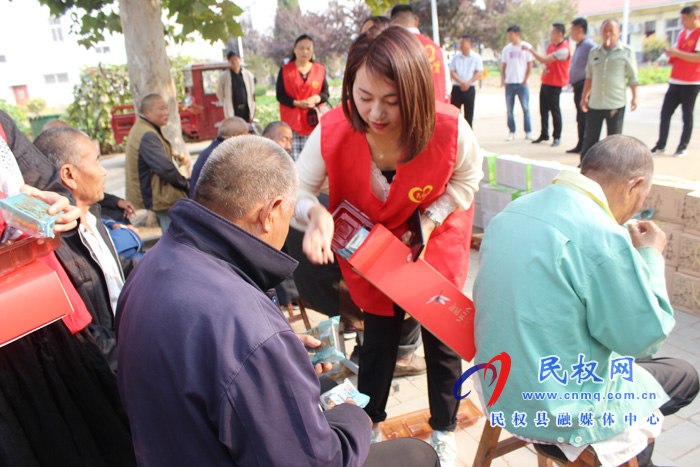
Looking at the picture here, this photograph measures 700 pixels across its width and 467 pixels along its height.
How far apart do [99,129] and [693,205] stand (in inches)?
539

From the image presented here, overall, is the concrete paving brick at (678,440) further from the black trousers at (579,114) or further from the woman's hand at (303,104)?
the black trousers at (579,114)

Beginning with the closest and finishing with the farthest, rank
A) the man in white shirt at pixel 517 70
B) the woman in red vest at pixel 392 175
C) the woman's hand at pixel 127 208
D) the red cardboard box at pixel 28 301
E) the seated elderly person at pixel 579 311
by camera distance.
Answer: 1. the red cardboard box at pixel 28 301
2. the seated elderly person at pixel 579 311
3. the woman in red vest at pixel 392 175
4. the woman's hand at pixel 127 208
5. the man in white shirt at pixel 517 70

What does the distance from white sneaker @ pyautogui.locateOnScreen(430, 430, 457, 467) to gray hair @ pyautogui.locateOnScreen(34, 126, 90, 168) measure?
209cm

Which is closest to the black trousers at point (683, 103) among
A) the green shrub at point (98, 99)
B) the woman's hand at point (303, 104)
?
the woman's hand at point (303, 104)

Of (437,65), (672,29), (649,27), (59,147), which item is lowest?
A: (59,147)

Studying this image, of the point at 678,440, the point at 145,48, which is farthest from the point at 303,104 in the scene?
the point at 678,440

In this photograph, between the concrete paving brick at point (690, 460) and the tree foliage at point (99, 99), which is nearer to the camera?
the concrete paving brick at point (690, 460)

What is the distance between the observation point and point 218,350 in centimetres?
112

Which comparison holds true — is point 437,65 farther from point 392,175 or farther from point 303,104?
point 392,175

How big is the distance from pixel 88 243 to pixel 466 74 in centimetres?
877

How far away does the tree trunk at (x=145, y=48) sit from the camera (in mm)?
5758

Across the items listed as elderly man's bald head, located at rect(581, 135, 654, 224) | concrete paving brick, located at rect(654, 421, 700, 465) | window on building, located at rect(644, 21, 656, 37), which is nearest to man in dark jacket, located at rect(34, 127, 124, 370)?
elderly man's bald head, located at rect(581, 135, 654, 224)

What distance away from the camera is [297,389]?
1.19 metres

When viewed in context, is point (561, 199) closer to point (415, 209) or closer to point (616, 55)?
point (415, 209)
